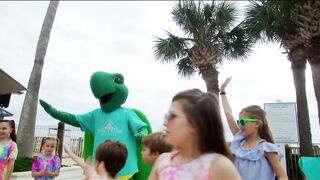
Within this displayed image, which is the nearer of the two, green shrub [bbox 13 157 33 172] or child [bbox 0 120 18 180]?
child [bbox 0 120 18 180]

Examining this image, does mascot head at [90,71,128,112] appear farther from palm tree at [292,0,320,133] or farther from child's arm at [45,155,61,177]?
palm tree at [292,0,320,133]

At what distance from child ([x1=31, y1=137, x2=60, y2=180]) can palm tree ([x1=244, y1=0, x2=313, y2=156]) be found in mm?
7424

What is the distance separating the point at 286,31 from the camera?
394 inches

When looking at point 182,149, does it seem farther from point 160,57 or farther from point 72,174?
point 160,57

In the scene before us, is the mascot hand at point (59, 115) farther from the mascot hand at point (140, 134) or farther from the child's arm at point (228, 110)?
the child's arm at point (228, 110)

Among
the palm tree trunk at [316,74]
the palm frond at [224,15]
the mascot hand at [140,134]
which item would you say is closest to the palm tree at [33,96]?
the palm frond at [224,15]

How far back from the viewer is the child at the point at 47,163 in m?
4.32

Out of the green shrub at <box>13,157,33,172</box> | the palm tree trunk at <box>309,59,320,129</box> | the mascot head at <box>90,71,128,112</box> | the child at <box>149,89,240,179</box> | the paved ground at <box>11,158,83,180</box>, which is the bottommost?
the paved ground at <box>11,158,83,180</box>

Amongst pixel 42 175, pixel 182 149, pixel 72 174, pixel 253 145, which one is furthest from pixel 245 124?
pixel 72 174

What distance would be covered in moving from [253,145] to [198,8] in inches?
407

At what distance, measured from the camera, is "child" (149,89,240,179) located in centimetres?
140

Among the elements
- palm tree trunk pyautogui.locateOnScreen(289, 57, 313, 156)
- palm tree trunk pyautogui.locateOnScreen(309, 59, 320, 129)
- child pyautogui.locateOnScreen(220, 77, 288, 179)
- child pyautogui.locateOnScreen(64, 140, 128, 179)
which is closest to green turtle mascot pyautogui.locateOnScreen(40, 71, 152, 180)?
child pyautogui.locateOnScreen(220, 77, 288, 179)

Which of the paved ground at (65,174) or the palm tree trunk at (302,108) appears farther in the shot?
the palm tree trunk at (302,108)

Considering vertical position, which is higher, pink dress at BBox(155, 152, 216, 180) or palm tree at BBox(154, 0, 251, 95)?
palm tree at BBox(154, 0, 251, 95)
